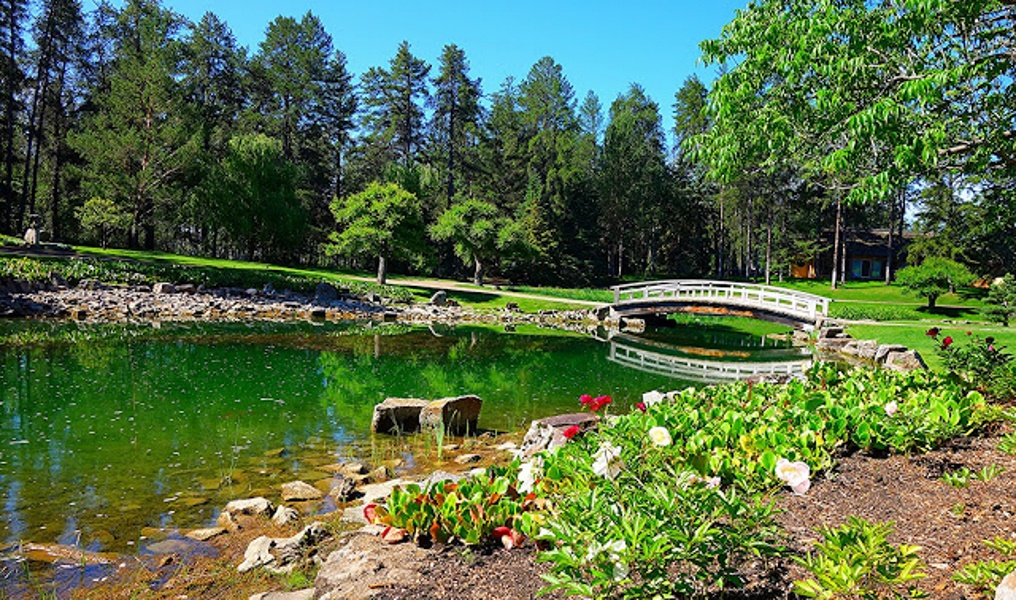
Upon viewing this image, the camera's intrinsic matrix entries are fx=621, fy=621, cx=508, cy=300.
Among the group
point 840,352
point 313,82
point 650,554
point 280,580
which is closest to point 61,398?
point 280,580

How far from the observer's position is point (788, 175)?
165 feet

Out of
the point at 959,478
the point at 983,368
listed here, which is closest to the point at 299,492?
the point at 959,478

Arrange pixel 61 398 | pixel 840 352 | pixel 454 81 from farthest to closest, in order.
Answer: pixel 454 81 < pixel 840 352 < pixel 61 398

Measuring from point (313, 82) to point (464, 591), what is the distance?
5008 centimetres

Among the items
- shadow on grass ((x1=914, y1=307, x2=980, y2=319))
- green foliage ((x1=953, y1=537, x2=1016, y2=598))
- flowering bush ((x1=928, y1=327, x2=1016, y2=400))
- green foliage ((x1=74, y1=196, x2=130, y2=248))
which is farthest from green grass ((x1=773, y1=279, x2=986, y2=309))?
green foliage ((x1=74, y1=196, x2=130, y2=248))

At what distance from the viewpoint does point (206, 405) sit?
34.9 feet

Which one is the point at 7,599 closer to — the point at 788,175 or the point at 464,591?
the point at 464,591

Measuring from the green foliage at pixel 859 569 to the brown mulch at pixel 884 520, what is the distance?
9.3 inches

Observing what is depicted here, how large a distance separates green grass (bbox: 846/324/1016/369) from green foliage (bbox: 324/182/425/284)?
71.9 ft

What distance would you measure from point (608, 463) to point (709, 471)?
3.15 ft

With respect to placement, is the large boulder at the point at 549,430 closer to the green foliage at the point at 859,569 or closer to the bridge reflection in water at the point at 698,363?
the green foliage at the point at 859,569

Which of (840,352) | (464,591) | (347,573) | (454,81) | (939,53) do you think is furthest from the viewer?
(454,81)

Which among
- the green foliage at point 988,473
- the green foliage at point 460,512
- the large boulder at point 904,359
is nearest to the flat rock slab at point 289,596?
the green foliage at point 460,512

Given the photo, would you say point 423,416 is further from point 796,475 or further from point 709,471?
point 796,475
